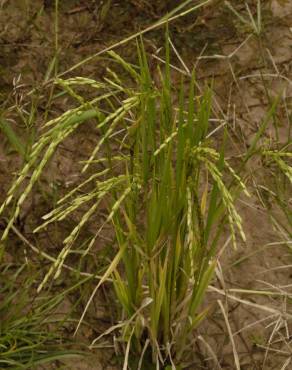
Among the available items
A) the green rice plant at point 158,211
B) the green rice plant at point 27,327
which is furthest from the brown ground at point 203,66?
the green rice plant at point 158,211

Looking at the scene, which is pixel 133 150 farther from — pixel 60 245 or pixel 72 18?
pixel 72 18

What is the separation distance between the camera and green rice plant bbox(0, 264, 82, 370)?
174cm

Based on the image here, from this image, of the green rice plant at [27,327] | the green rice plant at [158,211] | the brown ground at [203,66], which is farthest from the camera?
the brown ground at [203,66]

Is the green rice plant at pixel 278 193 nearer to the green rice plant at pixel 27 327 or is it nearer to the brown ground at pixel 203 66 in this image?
the brown ground at pixel 203 66

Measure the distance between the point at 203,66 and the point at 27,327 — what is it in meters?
1.03

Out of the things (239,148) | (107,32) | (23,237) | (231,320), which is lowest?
(231,320)

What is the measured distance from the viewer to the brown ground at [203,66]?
202 centimetres

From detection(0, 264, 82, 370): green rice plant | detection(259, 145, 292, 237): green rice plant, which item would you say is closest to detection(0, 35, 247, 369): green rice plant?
detection(0, 264, 82, 370): green rice plant

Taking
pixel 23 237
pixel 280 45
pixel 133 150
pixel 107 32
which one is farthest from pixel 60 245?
pixel 280 45

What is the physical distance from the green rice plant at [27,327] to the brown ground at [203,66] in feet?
0.52

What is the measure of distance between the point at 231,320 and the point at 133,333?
306 millimetres

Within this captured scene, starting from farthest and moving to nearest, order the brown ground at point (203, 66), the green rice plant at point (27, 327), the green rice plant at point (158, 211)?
the brown ground at point (203, 66) < the green rice plant at point (27, 327) < the green rice plant at point (158, 211)

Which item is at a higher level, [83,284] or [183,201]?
[183,201]

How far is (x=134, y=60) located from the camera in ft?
7.70
